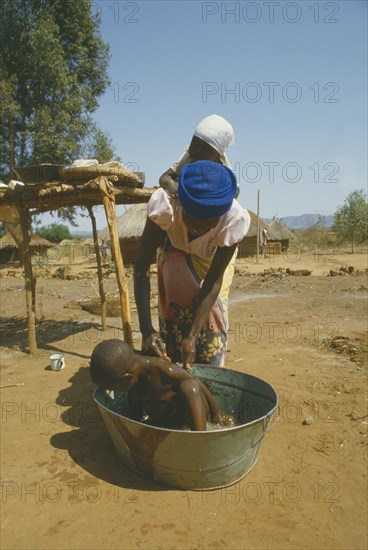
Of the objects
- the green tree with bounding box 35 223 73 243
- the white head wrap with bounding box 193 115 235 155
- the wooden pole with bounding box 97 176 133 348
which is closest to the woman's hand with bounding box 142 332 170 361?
the white head wrap with bounding box 193 115 235 155

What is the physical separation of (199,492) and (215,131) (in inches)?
80.4

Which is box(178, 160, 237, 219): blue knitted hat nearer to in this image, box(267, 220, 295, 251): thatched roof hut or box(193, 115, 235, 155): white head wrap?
box(193, 115, 235, 155): white head wrap

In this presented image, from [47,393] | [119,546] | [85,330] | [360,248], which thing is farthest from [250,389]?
[360,248]

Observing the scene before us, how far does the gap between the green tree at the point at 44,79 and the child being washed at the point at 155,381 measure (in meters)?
11.9

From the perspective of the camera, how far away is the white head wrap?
2.31 meters

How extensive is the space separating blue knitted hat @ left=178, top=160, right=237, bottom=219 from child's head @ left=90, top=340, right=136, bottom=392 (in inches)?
34.0

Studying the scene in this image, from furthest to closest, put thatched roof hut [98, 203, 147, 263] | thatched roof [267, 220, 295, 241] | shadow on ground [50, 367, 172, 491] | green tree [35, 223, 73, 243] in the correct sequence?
green tree [35, 223, 73, 243] → thatched roof [267, 220, 295, 241] → thatched roof hut [98, 203, 147, 263] → shadow on ground [50, 367, 172, 491]

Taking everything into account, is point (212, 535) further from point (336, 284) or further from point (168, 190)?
point (336, 284)

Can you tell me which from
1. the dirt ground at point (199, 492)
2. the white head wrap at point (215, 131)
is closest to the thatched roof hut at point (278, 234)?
the dirt ground at point (199, 492)

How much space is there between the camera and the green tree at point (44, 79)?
12.6 metres

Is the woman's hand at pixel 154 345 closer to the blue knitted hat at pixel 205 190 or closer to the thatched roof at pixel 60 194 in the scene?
the blue knitted hat at pixel 205 190

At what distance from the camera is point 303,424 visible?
3.19 meters

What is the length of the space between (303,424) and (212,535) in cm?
143

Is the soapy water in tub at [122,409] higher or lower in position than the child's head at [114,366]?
lower
